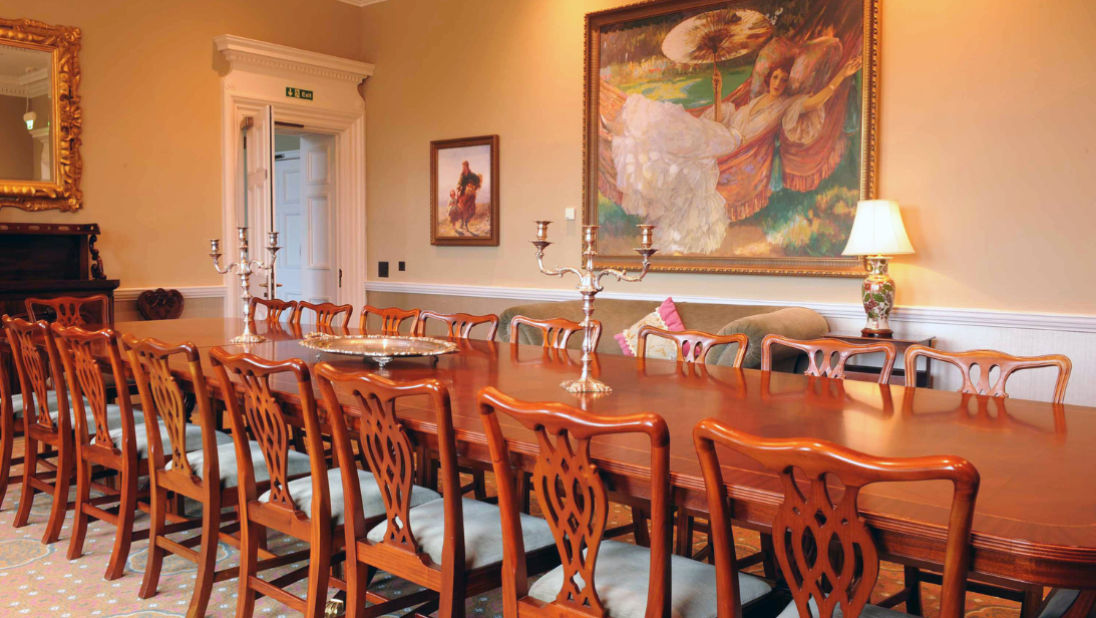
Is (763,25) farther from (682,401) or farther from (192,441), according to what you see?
(192,441)

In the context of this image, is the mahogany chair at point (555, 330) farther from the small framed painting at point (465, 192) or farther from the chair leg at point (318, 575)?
the small framed painting at point (465, 192)

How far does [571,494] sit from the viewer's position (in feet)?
5.82

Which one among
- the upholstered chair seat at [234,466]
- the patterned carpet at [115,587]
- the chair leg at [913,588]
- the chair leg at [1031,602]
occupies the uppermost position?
the upholstered chair seat at [234,466]

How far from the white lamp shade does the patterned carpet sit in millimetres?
1945

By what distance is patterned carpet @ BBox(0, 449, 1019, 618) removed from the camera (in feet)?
9.43

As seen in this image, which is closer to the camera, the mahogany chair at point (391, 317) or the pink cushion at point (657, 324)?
the mahogany chair at point (391, 317)

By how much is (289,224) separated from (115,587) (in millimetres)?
5733

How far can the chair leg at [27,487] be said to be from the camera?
12.2 ft

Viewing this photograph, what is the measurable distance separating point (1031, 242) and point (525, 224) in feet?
11.5

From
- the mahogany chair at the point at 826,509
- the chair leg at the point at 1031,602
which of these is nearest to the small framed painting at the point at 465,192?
the chair leg at the point at 1031,602

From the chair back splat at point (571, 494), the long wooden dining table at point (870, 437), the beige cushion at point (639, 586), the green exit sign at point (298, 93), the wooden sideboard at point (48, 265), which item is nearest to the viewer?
the long wooden dining table at point (870, 437)

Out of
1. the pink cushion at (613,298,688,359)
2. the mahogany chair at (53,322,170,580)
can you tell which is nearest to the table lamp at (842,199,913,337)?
the pink cushion at (613,298,688,359)

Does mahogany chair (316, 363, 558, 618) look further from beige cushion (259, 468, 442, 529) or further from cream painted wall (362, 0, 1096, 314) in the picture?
cream painted wall (362, 0, 1096, 314)

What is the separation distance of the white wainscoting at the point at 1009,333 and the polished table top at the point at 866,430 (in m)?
2.31
